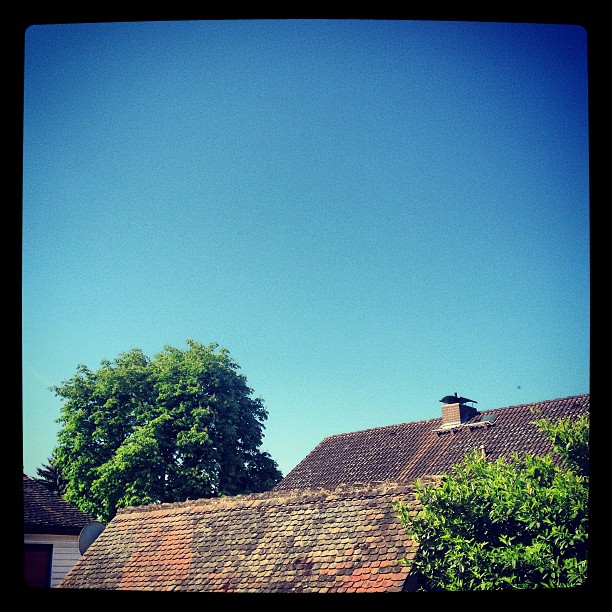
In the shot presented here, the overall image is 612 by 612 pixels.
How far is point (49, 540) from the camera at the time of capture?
16.2 meters

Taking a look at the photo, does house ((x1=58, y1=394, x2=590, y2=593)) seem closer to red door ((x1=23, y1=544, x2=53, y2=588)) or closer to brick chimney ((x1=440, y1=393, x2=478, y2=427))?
red door ((x1=23, y1=544, x2=53, y2=588))

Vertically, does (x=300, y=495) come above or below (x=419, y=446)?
above

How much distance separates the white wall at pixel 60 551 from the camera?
52.0 ft

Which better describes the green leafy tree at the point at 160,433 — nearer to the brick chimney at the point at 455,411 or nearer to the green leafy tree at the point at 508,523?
the brick chimney at the point at 455,411

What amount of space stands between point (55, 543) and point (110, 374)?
1068cm

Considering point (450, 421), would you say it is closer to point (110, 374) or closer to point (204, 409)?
point (204, 409)

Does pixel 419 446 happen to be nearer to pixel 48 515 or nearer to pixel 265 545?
pixel 48 515

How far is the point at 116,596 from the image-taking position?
3.37 m

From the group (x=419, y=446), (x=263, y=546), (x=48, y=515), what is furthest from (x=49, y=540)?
(x=419, y=446)

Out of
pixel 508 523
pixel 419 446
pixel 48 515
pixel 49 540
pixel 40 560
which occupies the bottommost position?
pixel 40 560

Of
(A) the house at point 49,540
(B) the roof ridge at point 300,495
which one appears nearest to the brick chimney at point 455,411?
(B) the roof ridge at point 300,495

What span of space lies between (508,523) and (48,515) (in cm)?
1237

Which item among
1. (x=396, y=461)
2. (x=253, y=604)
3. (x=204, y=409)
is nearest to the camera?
(x=253, y=604)
